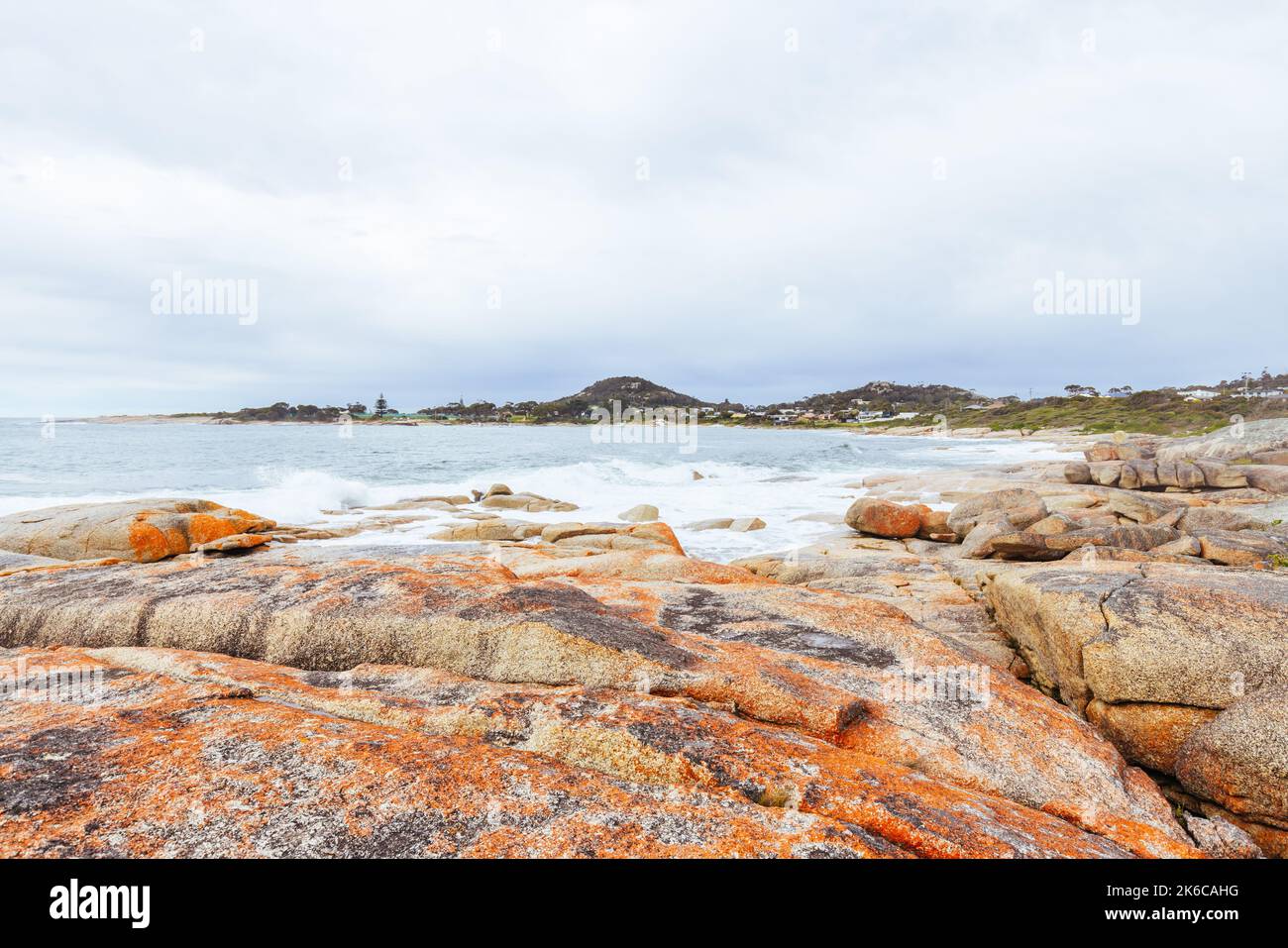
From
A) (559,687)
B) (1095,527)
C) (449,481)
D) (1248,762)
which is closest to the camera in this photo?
(559,687)

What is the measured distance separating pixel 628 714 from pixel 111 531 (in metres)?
20.7

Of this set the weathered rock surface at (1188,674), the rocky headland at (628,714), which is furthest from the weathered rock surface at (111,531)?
the weathered rock surface at (1188,674)

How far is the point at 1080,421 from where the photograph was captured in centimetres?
10194

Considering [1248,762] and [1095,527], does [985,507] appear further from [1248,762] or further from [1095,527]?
[1248,762]

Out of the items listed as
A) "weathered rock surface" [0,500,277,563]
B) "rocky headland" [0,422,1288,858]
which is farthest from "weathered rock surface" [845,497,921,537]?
"weathered rock surface" [0,500,277,563]

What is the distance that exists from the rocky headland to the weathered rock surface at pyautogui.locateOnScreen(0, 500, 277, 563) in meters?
12.0

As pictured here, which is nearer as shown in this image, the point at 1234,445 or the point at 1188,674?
the point at 1188,674

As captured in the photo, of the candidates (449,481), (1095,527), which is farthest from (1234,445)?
(449,481)

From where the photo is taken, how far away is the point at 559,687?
16.1 feet

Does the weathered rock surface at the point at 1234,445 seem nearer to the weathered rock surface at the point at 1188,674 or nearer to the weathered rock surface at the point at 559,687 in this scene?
the weathered rock surface at the point at 1188,674

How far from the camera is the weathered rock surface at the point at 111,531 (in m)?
17.3

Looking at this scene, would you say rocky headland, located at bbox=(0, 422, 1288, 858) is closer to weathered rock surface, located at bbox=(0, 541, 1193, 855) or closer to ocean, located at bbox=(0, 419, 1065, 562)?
weathered rock surface, located at bbox=(0, 541, 1193, 855)

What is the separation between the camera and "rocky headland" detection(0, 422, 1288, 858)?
2930 millimetres

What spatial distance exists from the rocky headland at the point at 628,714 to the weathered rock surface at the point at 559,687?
26 millimetres
